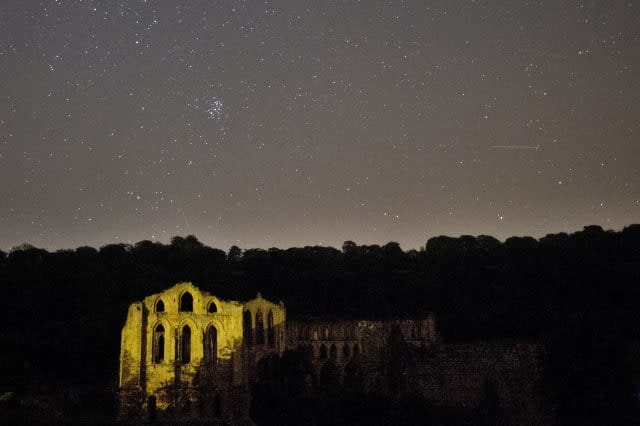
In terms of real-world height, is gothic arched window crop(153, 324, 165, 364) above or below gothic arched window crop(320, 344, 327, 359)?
above

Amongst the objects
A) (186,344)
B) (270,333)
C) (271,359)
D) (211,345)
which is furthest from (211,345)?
(270,333)

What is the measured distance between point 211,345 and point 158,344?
2.93m

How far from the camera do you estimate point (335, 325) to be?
161 feet

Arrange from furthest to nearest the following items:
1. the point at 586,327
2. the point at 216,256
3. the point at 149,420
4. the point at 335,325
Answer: the point at 216,256, the point at 335,325, the point at 586,327, the point at 149,420

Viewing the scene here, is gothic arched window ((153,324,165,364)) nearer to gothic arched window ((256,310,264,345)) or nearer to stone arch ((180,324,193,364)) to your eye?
stone arch ((180,324,193,364))

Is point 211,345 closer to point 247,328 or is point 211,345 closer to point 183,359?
point 183,359

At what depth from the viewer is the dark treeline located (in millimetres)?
41031

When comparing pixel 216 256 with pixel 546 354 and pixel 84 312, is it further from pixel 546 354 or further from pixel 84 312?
pixel 546 354

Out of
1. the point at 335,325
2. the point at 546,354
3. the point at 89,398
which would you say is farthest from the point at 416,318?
the point at 89,398

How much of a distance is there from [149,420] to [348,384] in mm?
14002

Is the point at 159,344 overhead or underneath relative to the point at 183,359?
overhead

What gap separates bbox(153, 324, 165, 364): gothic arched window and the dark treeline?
6.50m

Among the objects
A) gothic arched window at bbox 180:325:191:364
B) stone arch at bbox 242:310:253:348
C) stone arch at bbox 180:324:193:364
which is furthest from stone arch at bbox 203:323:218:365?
stone arch at bbox 242:310:253:348

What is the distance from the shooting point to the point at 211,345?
37.2 metres
